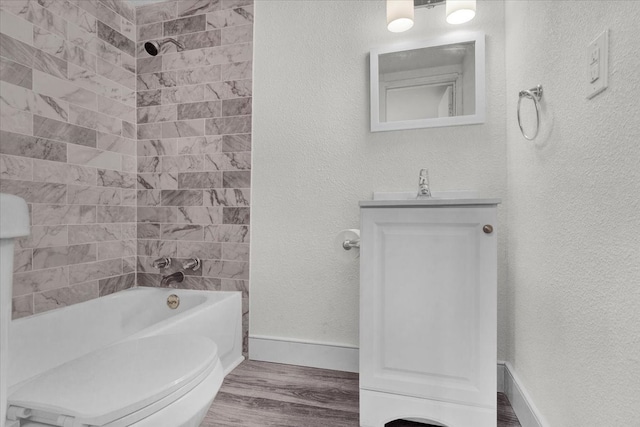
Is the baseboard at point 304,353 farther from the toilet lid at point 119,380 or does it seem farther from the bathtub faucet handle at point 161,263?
the toilet lid at point 119,380

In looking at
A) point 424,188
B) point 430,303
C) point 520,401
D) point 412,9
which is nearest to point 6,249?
point 430,303

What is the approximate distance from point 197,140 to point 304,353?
140 cm

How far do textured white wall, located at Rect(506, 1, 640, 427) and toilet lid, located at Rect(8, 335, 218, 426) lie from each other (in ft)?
3.22

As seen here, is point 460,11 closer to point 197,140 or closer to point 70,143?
point 197,140

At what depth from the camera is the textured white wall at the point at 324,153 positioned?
1752 millimetres

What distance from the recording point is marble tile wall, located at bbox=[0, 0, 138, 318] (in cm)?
154

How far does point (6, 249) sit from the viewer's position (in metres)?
0.58

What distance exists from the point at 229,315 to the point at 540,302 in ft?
4.79

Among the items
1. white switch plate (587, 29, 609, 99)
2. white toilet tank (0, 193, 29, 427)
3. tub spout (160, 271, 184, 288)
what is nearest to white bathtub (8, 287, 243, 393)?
tub spout (160, 271, 184, 288)

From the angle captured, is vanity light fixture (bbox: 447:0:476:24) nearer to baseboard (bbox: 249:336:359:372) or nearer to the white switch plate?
the white switch plate

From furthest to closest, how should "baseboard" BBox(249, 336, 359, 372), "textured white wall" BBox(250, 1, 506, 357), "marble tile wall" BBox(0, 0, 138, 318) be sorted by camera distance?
"baseboard" BBox(249, 336, 359, 372) → "textured white wall" BBox(250, 1, 506, 357) → "marble tile wall" BBox(0, 0, 138, 318)

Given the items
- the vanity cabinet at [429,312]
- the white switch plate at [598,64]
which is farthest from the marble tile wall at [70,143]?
the white switch plate at [598,64]

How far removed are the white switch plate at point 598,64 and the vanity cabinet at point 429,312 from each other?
460mm

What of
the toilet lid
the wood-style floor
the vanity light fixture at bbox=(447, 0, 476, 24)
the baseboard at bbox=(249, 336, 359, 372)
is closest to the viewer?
the toilet lid
